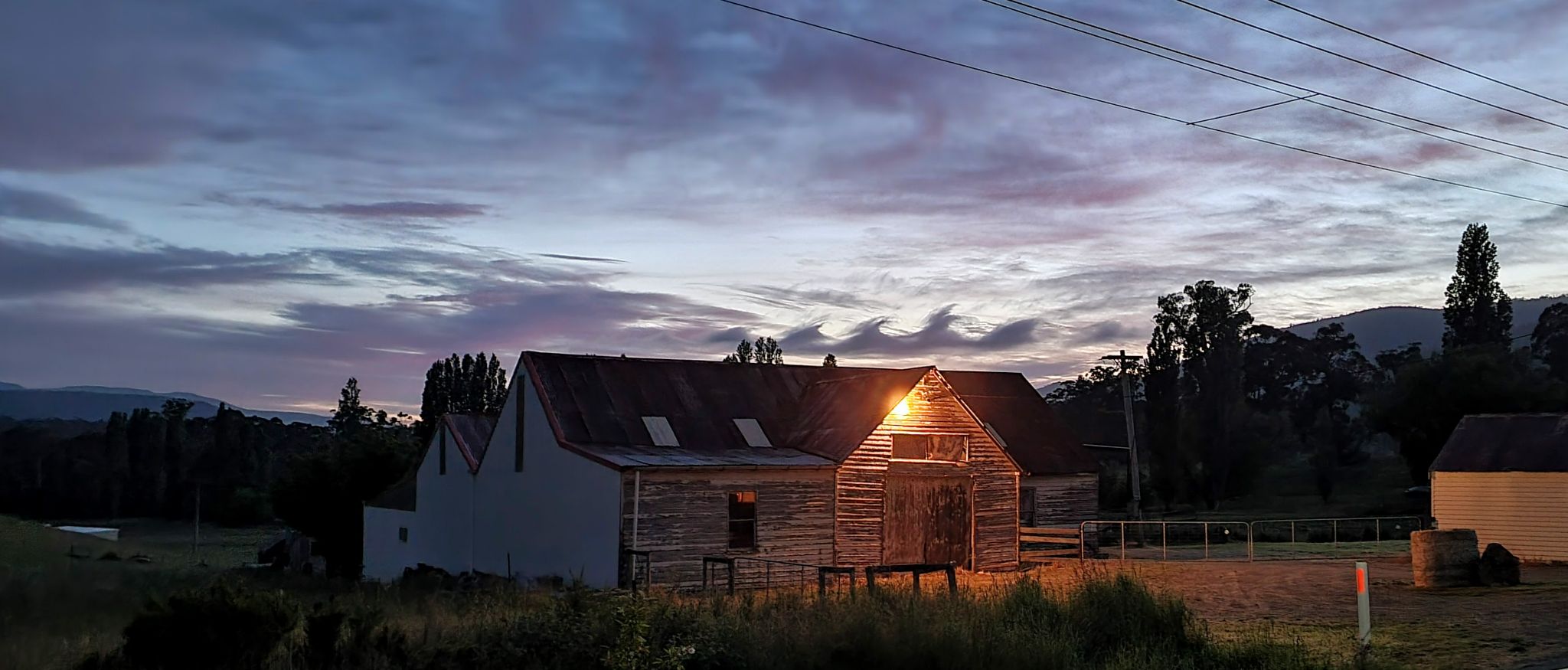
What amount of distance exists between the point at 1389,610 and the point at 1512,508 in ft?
49.9

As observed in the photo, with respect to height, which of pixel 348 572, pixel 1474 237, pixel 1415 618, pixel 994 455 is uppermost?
pixel 1474 237

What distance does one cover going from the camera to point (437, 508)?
120ft

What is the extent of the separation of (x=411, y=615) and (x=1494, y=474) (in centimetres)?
2947

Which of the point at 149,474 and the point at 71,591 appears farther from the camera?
the point at 149,474

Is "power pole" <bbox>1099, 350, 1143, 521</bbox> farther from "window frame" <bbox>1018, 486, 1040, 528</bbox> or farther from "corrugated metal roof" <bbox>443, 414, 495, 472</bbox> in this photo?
"corrugated metal roof" <bbox>443, 414, 495, 472</bbox>

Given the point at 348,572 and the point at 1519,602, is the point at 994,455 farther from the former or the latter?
the point at 348,572

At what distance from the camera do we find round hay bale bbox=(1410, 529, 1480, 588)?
24.8m

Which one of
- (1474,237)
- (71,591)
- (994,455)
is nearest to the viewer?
(71,591)

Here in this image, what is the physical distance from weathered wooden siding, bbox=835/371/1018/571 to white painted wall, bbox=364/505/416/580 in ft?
55.4

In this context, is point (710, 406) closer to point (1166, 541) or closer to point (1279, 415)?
point (1166, 541)

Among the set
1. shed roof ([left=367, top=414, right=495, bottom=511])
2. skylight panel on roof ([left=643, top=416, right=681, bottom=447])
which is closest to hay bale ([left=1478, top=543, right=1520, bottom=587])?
skylight panel on roof ([left=643, top=416, right=681, bottom=447])

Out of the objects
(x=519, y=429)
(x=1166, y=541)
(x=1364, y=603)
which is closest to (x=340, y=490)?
(x=519, y=429)

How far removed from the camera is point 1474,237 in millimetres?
76625

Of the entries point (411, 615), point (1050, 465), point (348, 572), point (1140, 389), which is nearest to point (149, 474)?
point (348, 572)
